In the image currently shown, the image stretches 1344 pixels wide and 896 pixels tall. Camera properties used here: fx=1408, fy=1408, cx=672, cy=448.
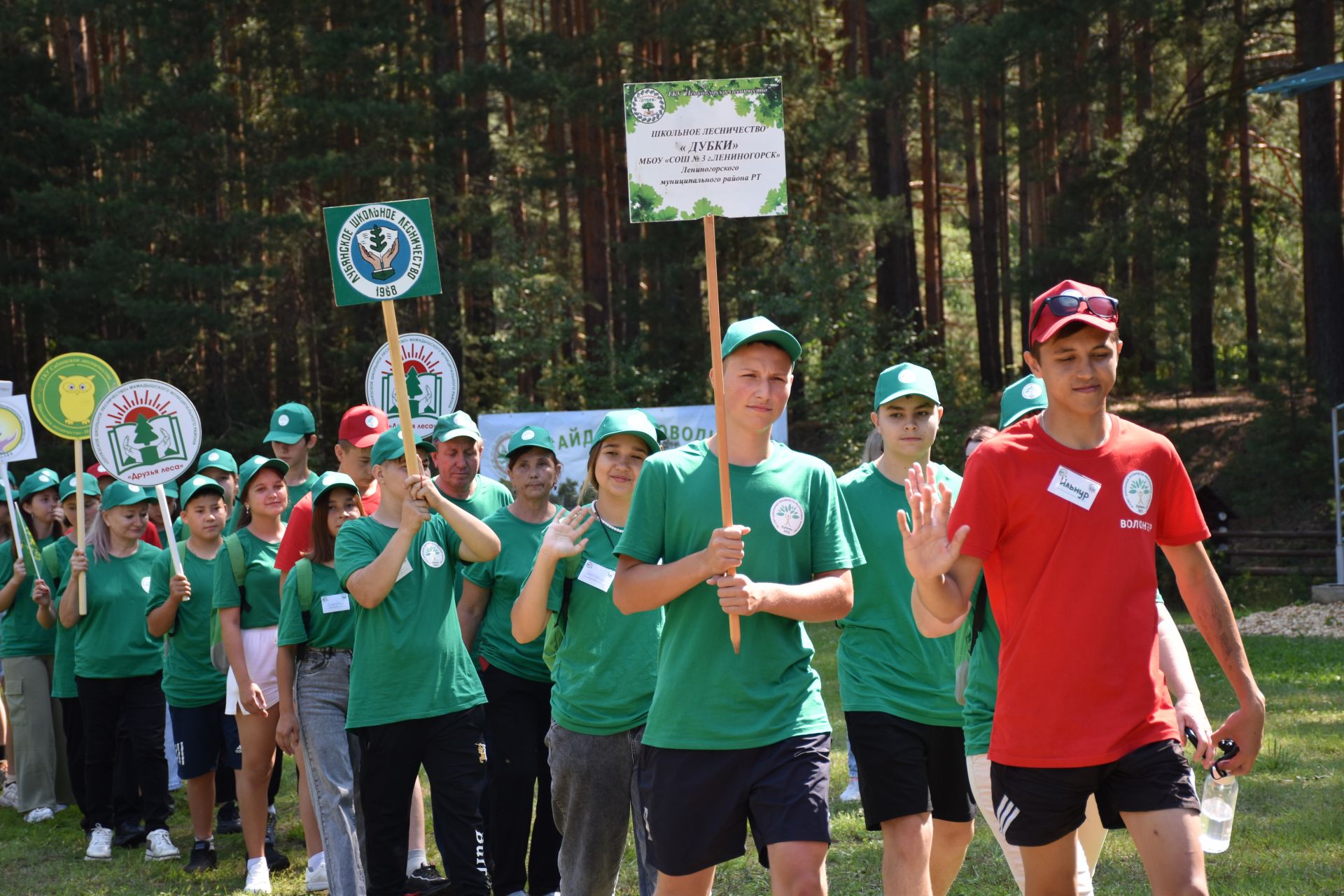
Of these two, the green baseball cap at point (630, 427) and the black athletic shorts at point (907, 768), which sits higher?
the green baseball cap at point (630, 427)

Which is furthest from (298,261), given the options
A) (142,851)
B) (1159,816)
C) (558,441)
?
(1159,816)

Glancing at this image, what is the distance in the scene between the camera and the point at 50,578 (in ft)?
31.6

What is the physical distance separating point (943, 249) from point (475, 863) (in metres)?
37.0

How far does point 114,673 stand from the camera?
8641 millimetres

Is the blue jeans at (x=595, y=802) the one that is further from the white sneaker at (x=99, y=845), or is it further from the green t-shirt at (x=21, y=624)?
the green t-shirt at (x=21, y=624)

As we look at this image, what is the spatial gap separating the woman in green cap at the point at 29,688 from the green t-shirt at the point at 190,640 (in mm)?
1988

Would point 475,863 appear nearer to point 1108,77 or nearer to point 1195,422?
point 1108,77

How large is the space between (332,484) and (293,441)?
72.9 inches

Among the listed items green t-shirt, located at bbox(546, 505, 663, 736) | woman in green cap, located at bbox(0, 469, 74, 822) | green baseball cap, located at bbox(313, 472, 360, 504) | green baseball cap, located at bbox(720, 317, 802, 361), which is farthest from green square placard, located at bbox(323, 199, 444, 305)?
woman in green cap, located at bbox(0, 469, 74, 822)

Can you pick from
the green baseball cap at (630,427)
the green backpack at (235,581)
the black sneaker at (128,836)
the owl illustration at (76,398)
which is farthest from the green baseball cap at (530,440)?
the owl illustration at (76,398)

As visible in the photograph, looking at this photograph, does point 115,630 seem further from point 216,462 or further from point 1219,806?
point 1219,806

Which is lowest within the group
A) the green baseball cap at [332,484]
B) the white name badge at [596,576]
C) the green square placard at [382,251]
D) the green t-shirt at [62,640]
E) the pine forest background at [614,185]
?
the green t-shirt at [62,640]

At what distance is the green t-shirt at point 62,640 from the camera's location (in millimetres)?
9234

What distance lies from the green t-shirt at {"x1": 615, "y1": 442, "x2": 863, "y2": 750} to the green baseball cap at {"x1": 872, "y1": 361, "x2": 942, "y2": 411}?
4.52 feet
